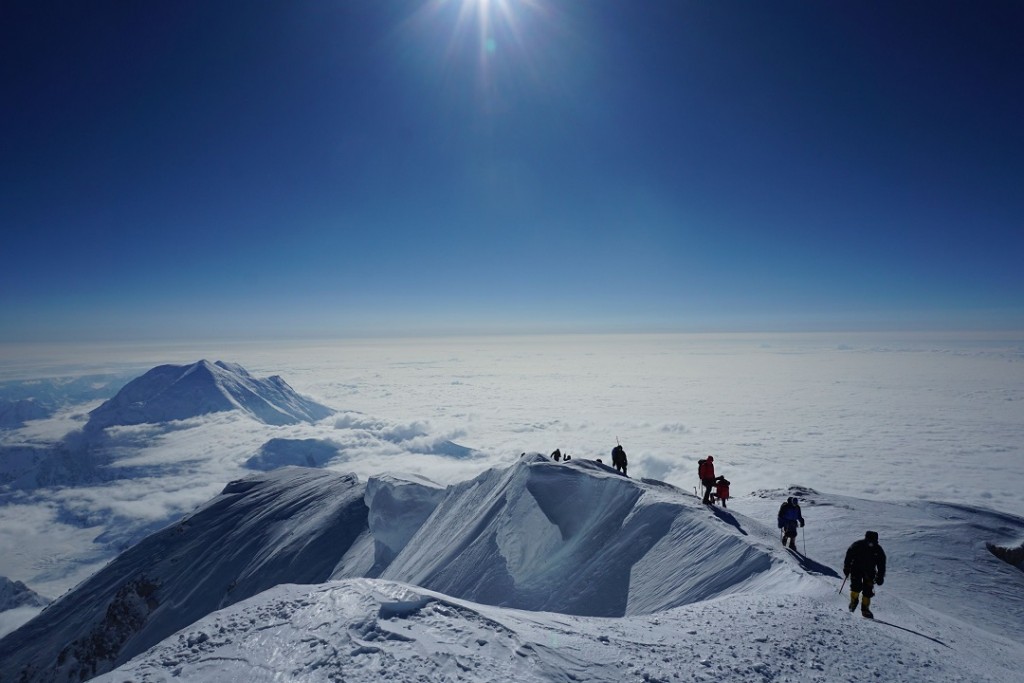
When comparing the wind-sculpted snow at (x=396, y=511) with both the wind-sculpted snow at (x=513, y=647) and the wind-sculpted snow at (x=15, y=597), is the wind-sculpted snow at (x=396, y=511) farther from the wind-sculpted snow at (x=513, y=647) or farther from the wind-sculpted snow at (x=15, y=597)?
the wind-sculpted snow at (x=15, y=597)

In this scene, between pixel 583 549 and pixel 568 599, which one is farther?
pixel 583 549

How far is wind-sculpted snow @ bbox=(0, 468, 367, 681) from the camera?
171 feet

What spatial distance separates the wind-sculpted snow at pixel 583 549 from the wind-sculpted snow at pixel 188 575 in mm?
27763

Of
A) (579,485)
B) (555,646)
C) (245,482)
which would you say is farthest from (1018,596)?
(245,482)

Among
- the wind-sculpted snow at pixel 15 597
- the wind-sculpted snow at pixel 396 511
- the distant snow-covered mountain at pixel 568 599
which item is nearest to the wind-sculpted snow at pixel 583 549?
the distant snow-covered mountain at pixel 568 599

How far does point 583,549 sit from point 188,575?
5783cm

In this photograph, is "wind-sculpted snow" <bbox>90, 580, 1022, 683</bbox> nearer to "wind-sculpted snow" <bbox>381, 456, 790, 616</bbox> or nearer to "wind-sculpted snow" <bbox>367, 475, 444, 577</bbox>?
"wind-sculpted snow" <bbox>381, 456, 790, 616</bbox>

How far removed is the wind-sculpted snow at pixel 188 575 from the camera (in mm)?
52000

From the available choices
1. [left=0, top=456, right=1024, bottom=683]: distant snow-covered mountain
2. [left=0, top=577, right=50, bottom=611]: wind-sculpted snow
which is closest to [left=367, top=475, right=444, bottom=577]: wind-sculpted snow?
[left=0, top=456, right=1024, bottom=683]: distant snow-covered mountain

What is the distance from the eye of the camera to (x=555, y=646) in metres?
9.30

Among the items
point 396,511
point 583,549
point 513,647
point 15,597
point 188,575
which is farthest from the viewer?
point 15,597

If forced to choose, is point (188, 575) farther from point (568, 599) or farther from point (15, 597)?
point (15, 597)

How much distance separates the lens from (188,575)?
191 ft

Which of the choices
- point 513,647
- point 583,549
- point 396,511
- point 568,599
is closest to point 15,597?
point 396,511
